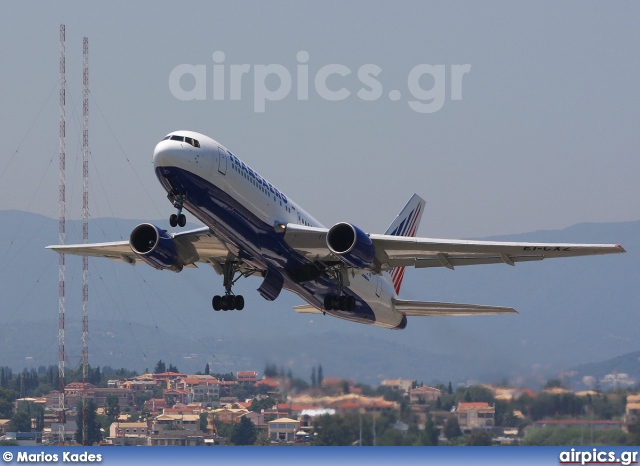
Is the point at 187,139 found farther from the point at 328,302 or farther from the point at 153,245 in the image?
the point at 328,302

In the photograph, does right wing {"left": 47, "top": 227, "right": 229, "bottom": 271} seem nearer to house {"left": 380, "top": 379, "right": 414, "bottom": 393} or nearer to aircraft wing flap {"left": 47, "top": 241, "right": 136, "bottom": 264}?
aircraft wing flap {"left": 47, "top": 241, "right": 136, "bottom": 264}

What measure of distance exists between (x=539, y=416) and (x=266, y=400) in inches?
561

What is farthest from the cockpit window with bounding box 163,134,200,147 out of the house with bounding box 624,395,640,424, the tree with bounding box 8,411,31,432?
the tree with bounding box 8,411,31,432

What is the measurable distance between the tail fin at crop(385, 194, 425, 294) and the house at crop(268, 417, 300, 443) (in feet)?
28.1

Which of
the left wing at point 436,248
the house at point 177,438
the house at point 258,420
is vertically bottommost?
the house at point 177,438

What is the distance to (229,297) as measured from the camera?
141ft

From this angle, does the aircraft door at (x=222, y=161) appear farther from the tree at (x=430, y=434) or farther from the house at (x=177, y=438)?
the house at (x=177, y=438)

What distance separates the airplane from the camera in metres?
35.4

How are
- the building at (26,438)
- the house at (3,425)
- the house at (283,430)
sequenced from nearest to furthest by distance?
1. the house at (283,430)
2. the building at (26,438)
3. the house at (3,425)

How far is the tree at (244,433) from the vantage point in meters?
58.5

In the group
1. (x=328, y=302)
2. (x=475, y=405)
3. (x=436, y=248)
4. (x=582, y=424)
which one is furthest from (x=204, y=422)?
(x=436, y=248)

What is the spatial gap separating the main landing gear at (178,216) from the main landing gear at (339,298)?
7869 mm

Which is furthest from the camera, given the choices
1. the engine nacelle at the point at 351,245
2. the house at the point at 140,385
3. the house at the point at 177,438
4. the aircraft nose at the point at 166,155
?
the house at the point at 140,385

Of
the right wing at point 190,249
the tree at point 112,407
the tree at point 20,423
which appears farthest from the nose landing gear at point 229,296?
the tree at point 20,423
